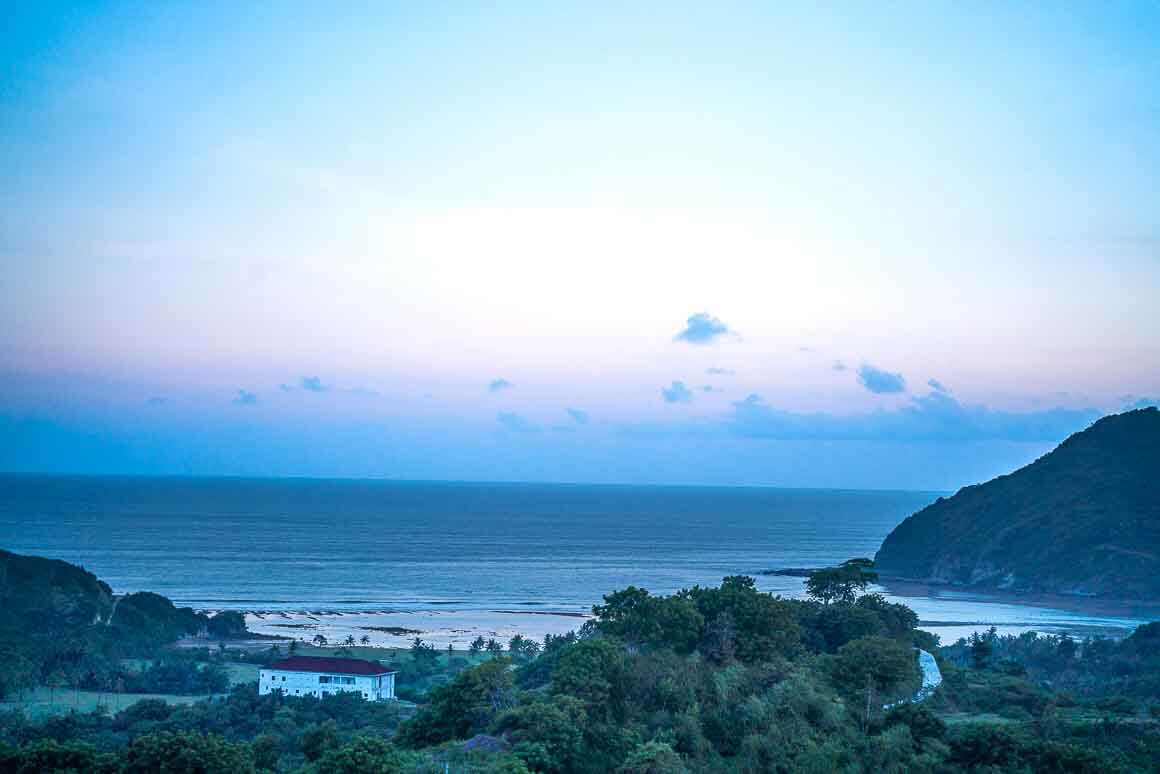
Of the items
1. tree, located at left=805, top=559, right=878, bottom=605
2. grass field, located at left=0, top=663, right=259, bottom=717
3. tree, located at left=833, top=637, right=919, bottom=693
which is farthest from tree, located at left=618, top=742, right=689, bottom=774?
tree, located at left=805, top=559, right=878, bottom=605

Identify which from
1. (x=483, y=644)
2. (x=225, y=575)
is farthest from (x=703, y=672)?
(x=225, y=575)

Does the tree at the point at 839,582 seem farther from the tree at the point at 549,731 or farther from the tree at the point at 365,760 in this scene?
the tree at the point at 365,760

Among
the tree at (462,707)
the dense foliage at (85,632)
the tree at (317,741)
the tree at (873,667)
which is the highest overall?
the tree at (873,667)

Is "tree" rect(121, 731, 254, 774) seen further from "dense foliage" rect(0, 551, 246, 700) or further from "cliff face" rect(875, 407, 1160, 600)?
"cliff face" rect(875, 407, 1160, 600)

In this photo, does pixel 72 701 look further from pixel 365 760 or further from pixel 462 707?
pixel 365 760

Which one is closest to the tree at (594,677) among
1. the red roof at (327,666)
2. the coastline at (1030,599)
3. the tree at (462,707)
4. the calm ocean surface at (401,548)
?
the tree at (462,707)

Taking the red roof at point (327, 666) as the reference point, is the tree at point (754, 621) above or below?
above

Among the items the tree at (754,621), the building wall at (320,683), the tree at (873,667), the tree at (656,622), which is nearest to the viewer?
the tree at (873,667)
